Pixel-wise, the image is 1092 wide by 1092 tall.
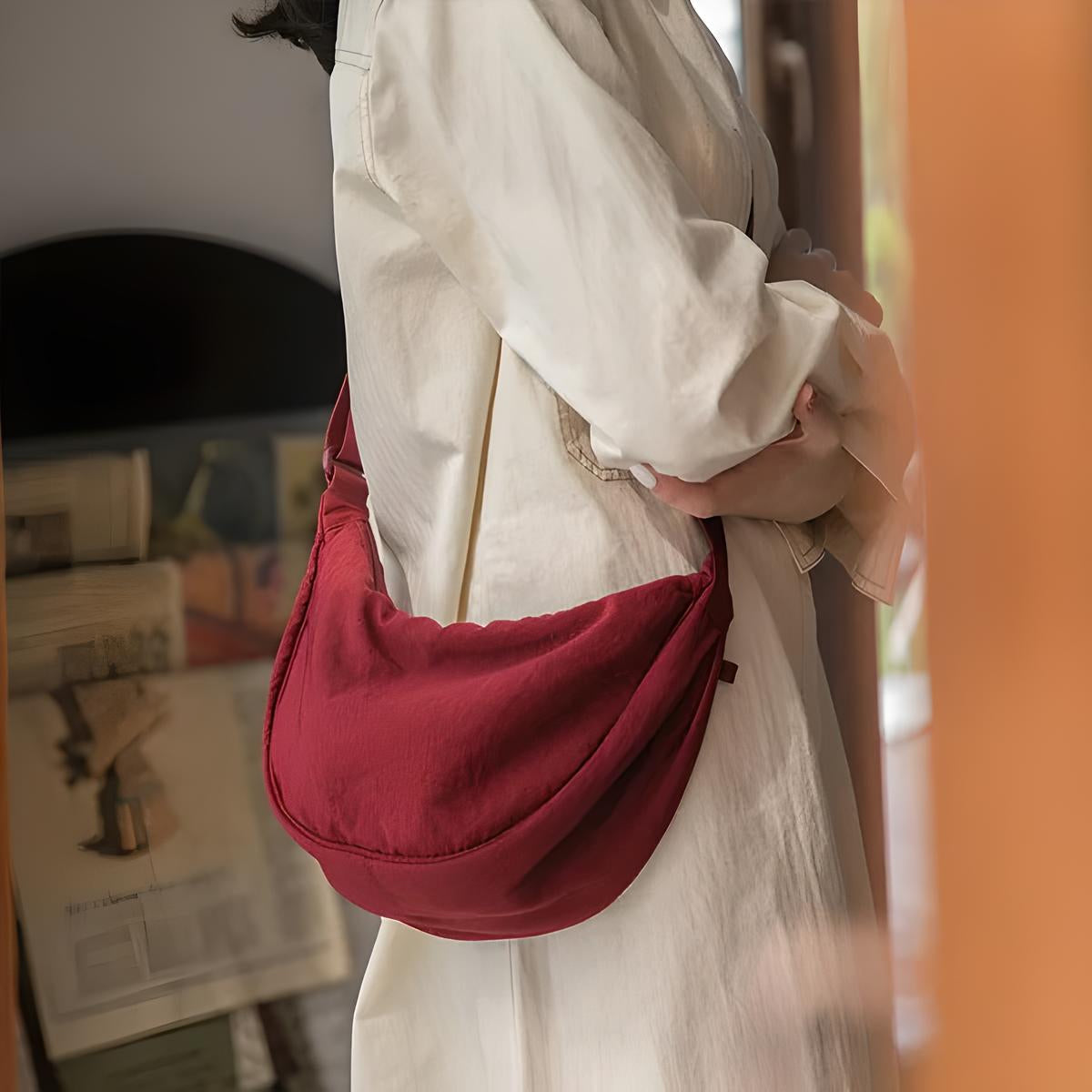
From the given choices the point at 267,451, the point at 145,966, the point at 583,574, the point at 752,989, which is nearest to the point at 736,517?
→ the point at 583,574

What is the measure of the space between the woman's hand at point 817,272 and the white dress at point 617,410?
0.01 meters

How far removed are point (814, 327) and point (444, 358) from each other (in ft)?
0.60

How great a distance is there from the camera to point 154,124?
0.74 meters

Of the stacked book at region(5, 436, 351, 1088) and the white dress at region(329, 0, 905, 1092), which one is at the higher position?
the white dress at region(329, 0, 905, 1092)

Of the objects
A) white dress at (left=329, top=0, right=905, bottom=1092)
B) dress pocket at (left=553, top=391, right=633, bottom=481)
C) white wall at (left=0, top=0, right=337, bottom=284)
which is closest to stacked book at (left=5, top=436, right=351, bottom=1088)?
white wall at (left=0, top=0, right=337, bottom=284)

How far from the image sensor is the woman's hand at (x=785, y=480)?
16.7 inches

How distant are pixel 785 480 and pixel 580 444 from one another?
0.09 metres

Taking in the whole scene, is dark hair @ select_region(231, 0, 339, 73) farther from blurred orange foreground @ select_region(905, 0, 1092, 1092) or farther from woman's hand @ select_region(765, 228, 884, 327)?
blurred orange foreground @ select_region(905, 0, 1092, 1092)

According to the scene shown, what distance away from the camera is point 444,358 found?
1.63ft

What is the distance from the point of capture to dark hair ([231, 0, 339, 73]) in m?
0.54

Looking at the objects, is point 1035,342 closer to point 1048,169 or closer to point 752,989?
point 1048,169

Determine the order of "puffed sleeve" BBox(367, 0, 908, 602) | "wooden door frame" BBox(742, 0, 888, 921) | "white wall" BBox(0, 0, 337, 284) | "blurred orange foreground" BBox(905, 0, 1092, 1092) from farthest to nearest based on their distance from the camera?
"white wall" BBox(0, 0, 337, 284), "puffed sleeve" BBox(367, 0, 908, 602), "wooden door frame" BBox(742, 0, 888, 921), "blurred orange foreground" BBox(905, 0, 1092, 1092)

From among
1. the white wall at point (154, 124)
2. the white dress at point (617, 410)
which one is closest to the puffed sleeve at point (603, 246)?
the white dress at point (617, 410)

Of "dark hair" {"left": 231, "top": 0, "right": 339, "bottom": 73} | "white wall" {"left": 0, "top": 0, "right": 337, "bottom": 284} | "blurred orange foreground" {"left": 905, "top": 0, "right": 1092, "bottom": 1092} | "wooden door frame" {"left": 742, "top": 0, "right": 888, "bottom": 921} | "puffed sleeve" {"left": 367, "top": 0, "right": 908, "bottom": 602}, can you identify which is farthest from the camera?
"white wall" {"left": 0, "top": 0, "right": 337, "bottom": 284}
